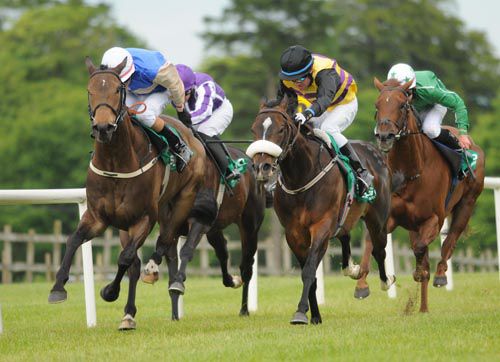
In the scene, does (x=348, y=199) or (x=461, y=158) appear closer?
(x=348, y=199)

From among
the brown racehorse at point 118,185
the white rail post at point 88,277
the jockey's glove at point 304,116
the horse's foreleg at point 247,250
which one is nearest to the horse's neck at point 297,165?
the jockey's glove at point 304,116

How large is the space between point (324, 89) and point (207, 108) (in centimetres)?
163

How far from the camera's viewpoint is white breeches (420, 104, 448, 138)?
37.9ft

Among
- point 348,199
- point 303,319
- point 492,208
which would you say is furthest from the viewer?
point 492,208

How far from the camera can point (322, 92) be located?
9805mm

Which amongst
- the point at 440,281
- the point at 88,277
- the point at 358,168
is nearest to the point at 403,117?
the point at 358,168

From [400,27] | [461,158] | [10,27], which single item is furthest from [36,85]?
[461,158]

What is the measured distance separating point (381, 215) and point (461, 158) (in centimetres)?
122

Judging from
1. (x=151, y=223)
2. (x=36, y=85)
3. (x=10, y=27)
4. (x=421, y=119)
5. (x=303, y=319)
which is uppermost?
(x=10, y=27)

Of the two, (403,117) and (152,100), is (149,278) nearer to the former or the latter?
(152,100)

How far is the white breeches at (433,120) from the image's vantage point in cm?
1154

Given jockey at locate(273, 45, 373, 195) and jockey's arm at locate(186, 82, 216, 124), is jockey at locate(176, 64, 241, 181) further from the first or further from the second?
jockey at locate(273, 45, 373, 195)

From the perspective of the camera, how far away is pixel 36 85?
147ft

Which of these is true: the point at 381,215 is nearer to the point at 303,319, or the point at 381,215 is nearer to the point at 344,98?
the point at 344,98
